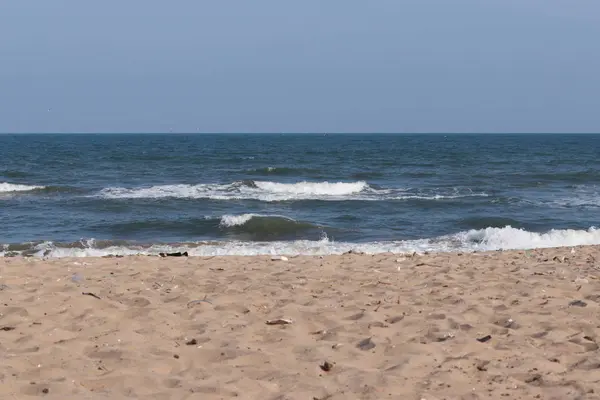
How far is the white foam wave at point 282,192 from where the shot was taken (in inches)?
939

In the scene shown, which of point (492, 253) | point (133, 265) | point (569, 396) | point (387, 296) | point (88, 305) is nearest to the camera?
point (569, 396)

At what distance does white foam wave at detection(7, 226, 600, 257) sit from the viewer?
1270 centimetres

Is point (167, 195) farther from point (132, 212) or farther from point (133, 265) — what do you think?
point (133, 265)

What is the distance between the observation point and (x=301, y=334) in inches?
212

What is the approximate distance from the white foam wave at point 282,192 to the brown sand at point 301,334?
51.3ft

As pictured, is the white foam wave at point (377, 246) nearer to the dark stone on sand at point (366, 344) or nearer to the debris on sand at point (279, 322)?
the debris on sand at point (279, 322)

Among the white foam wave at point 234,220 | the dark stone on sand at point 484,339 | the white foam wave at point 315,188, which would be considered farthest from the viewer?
the white foam wave at point 315,188

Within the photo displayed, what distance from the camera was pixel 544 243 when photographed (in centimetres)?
1445

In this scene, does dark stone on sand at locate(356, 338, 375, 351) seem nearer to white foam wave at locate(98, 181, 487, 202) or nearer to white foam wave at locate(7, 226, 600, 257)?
white foam wave at locate(7, 226, 600, 257)

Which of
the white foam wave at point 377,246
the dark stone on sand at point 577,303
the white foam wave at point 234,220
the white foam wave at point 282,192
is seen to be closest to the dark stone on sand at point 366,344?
the dark stone on sand at point 577,303

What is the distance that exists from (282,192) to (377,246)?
44.3 feet

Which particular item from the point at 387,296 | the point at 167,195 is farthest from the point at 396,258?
the point at 167,195

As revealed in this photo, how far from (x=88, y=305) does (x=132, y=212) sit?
45.4ft

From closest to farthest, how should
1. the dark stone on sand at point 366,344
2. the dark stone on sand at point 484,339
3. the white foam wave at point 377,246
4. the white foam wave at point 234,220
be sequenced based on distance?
1. the dark stone on sand at point 366,344
2. the dark stone on sand at point 484,339
3. the white foam wave at point 377,246
4. the white foam wave at point 234,220
